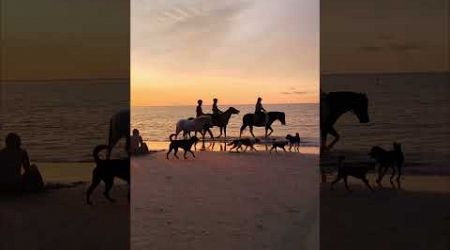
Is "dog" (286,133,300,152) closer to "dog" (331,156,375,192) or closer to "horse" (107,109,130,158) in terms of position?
"dog" (331,156,375,192)

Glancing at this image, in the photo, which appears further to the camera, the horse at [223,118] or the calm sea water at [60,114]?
the horse at [223,118]

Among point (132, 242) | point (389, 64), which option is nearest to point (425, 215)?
point (389, 64)

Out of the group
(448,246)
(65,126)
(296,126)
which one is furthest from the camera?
(296,126)

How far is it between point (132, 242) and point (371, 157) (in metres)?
2.12

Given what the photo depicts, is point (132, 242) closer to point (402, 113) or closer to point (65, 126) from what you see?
point (65, 126)

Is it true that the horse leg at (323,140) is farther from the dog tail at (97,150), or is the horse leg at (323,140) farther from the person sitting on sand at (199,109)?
the dog tail at (97,150)

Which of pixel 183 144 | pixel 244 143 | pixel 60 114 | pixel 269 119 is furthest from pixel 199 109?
pixel 60 114

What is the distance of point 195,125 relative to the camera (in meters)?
4.47

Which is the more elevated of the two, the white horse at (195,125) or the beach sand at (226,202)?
the white horse at (195,125)

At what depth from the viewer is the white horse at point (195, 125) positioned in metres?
4.48

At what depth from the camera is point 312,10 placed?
4156mm

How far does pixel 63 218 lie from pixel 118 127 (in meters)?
0.89

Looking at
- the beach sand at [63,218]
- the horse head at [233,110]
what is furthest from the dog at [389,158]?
the beach sand at [63,218]

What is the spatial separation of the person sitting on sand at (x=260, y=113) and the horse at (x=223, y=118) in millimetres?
202
